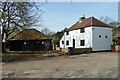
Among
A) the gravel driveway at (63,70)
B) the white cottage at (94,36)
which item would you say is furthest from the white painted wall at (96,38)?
the gravel driveway at (63,70)

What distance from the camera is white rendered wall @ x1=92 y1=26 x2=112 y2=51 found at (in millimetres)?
19331

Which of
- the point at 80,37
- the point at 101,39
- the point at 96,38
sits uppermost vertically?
the point at 80,37

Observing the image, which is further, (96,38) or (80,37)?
(80,37)

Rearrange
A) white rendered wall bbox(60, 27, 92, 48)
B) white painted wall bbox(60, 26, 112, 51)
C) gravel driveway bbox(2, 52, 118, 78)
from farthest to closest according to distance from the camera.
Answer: white rendered wall bbox(60, 27, 92, 48)
white painted wall bbox(60, 26, 112, 51)
gravel driveway bbox(2, 52, 118, 78)

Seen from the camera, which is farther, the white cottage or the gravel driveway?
the white cottage

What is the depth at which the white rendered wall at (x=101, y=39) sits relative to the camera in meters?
19.3

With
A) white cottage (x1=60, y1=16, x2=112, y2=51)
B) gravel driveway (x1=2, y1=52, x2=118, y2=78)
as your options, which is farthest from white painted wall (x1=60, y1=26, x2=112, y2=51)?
gravel driveway (x1=2, y1=52, x2=118, y2=78)

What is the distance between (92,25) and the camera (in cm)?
1912

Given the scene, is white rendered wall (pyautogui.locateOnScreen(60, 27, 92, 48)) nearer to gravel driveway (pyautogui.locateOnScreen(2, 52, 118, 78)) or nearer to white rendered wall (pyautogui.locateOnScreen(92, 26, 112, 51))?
white rendered wall (pyautogui.locateOnScreen(92, 26, 112, 51))

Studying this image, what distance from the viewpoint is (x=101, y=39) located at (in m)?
20.0

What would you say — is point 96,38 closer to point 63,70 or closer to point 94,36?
point 94,36

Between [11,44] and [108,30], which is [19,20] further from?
[108,30]

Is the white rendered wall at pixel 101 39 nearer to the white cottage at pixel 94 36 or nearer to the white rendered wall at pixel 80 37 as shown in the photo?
the white cottage at pixel 94 36

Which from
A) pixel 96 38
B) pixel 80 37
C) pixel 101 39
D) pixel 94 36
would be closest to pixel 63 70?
pixel 94 36
